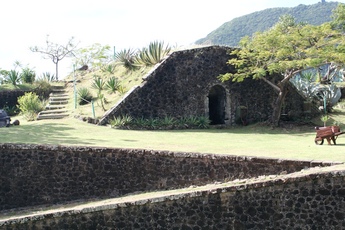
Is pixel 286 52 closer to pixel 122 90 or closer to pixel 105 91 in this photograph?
pixel 122 90

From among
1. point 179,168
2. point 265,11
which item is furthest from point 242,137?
point 265,11

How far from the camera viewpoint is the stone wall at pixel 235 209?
1058cm

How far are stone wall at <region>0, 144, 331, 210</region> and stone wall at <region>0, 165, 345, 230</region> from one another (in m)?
2.11

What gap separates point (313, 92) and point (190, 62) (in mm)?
5821

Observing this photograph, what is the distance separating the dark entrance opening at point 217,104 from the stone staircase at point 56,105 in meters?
6.05

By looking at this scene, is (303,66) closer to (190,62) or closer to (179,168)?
(190,62)

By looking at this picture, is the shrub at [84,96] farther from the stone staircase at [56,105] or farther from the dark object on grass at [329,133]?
the dark object on grass at [329,133]

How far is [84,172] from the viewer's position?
1390 centimetres

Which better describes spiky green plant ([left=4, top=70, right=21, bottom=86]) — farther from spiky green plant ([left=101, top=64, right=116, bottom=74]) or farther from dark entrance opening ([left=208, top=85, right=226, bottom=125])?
dark entrance opening ([left=208, top=85, right=226, bottom=125])

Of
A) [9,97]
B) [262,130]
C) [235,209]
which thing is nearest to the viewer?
[235,209]

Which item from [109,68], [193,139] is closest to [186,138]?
[193,139]

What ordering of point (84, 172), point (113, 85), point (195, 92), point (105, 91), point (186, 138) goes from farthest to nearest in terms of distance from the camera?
point (105, 91)
point (113, 85)
point (195, 92)
point (186, 138)
point (84, 172)

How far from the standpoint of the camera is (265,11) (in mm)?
95250

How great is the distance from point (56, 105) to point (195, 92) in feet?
20.6
